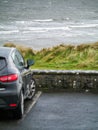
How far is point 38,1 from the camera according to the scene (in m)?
163

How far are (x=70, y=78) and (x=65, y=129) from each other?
5.10 metres

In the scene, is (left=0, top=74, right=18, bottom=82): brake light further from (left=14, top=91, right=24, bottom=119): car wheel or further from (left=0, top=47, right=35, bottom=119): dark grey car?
(left=14, top=91, right=24, bottom=119): car wheel

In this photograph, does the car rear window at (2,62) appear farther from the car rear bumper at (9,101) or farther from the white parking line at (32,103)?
the white parking line at (32,103)

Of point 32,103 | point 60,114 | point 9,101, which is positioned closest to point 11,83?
point 9,101

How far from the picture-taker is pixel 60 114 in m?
10.8

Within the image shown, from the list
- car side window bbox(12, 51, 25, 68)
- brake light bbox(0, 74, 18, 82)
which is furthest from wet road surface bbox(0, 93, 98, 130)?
car side window bbox(12, 51, 25, 68)

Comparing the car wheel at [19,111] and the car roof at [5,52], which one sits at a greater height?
the car roof at [5,52]

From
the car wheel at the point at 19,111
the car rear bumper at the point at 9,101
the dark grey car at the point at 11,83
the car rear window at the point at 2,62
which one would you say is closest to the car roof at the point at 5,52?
the dark grey car at the point at 11,83

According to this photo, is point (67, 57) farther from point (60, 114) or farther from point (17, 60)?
point (60, 114)

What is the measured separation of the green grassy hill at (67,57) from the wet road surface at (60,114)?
3.24 metres

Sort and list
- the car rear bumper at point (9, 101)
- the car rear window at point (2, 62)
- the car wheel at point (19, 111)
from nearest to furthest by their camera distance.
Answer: the car rear bumper at point (9, 101), the car rear window at point (2, 62), the car wheel at point (19, 111)

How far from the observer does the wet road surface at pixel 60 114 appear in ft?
31.6

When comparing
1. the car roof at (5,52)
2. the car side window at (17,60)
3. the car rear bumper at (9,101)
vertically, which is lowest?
the car rear bumper at (9,101)

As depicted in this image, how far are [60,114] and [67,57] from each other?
8168 mm
